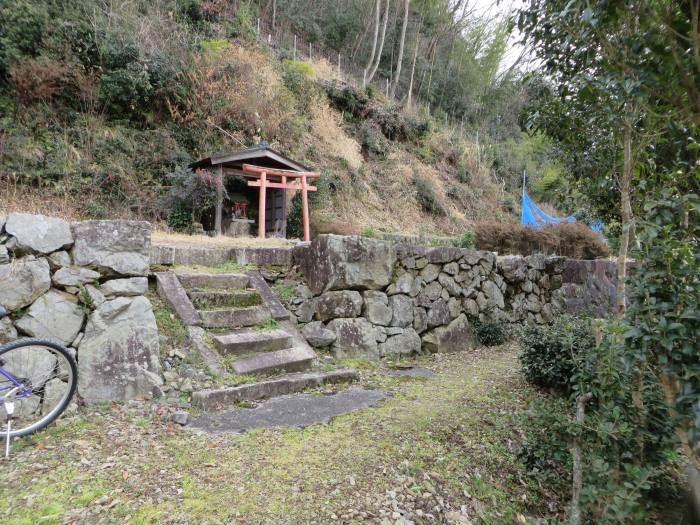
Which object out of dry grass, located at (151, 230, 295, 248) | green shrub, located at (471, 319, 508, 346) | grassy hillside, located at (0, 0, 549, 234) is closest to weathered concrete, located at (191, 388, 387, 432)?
dry grass, located at (151, 230, 295, 248)

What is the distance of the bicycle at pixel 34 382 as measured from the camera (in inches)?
106

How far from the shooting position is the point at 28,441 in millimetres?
2662

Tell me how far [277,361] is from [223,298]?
1039 millimetres

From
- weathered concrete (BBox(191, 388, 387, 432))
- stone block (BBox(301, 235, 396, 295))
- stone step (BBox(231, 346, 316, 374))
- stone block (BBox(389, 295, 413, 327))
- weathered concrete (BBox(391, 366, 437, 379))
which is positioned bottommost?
weathered concrete (BBox(391, 366, 437, 379))

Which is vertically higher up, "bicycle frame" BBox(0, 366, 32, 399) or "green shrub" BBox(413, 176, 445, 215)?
"green shrub" BBox(413, 176, 445, 215)

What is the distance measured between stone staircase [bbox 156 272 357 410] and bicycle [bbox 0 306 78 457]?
0.92m

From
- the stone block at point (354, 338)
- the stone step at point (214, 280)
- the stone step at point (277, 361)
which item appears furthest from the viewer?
the stone block at point (354, 338)

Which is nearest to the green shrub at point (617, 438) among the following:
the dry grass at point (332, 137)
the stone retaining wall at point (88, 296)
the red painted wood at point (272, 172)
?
the stone retaining wall at point (88, 296)

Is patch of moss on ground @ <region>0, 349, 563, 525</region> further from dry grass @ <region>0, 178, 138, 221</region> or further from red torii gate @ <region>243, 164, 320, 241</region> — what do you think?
red torii gate @ <region>243, 164, 320, 241</region>

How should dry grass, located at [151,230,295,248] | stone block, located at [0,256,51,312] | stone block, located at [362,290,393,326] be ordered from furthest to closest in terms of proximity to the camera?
dry grass, located at [151,230,295,248] < stone block, located at [362,290,393,326] < stone block, located at [0,256,51,312]

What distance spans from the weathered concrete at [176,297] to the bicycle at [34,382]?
1.11m

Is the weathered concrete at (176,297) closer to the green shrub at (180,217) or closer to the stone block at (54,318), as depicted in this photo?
the stone block at (54,318)

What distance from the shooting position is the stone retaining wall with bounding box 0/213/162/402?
3.09 metres

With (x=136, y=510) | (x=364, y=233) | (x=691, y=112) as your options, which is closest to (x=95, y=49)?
(x=364, y=233)
